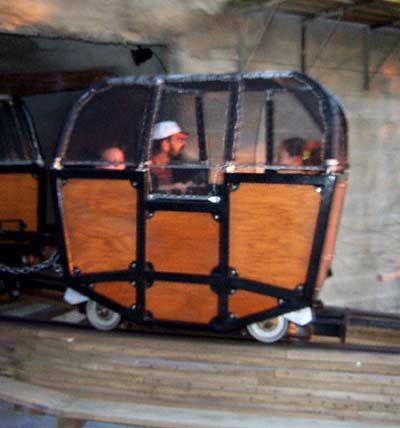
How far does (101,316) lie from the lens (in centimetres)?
647

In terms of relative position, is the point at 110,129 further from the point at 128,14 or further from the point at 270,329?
the point at 270,329

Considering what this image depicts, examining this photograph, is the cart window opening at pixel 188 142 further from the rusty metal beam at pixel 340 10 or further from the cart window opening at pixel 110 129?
the rusty metal beam at pixel 340 10

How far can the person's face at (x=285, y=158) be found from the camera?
5.62 m

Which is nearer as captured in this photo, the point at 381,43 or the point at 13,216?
the point at 13,216

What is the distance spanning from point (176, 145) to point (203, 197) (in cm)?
53

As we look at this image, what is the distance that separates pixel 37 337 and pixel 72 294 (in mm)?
489

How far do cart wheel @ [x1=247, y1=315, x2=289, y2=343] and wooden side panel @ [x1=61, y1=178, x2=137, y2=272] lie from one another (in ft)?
3.80

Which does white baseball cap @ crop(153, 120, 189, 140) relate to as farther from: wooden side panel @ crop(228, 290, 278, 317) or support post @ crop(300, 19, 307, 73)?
support post @ crop(300, 19, 307, 73)

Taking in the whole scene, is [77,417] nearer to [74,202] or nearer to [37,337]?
[37,337]

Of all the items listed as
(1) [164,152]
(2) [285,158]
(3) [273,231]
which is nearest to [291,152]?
(2) [285,158]

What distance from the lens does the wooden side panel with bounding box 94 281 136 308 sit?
5.93 m

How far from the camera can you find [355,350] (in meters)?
5.80

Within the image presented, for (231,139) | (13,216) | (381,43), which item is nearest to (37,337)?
(13,216)

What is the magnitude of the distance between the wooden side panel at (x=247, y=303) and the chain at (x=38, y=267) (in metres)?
2.06
